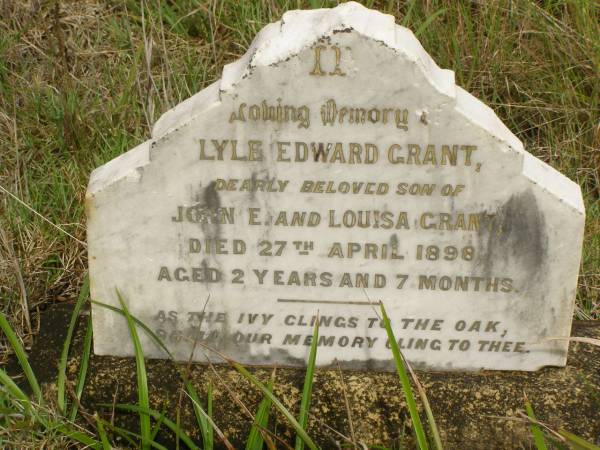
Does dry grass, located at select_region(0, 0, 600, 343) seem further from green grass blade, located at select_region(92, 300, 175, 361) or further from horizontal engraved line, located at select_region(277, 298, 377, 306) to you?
horizontal engraved line, located at select_region(277, 298, 377, 306)

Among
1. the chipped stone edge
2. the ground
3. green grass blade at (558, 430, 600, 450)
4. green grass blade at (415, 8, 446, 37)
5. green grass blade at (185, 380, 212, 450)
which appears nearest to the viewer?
green grass blade at (558, 430, 600, 450)

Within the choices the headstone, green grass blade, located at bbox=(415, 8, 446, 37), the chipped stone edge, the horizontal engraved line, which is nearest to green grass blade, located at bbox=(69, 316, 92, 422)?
the headstone

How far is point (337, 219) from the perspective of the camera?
275 centimetres

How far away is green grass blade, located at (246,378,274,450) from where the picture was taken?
2533mm

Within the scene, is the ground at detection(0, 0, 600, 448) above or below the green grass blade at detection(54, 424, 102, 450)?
above

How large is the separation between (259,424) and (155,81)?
2.08 metres

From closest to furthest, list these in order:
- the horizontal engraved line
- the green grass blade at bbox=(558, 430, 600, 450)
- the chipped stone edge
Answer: the green grass blade at bbox=(558, 430, 600, 450)
the chipped stone edge
the horizontal engraved line

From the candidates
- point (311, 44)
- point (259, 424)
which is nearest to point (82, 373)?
point (259, 424)

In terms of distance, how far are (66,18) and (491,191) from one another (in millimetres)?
2586

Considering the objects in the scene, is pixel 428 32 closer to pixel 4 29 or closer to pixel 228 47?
pixel 228 47

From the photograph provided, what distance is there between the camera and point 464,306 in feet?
9.33

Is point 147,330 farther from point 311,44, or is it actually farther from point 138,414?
point 311,44

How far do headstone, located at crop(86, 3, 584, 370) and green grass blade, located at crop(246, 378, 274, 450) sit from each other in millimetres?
353

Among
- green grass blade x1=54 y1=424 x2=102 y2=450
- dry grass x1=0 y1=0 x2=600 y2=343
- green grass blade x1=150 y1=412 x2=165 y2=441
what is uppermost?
dry grass x1=0 y1=0 x2=600 y2=343
